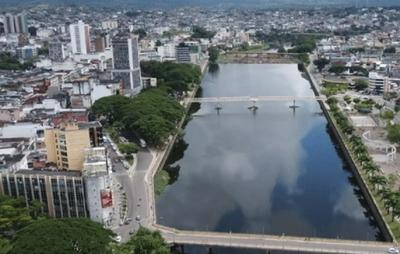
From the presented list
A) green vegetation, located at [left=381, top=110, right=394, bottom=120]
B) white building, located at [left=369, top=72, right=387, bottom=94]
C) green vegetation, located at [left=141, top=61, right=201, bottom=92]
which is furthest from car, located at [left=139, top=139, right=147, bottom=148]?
white building, located at [left=369, top=72, right=387, bottom=94]

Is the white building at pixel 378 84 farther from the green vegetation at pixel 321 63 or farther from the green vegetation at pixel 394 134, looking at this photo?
the green vegetation at pixel 394 134

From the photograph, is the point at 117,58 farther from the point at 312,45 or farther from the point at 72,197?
the point at 312,45

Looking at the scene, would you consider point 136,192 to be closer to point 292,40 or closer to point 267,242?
point 267,242

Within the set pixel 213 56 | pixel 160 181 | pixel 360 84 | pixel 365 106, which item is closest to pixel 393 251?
pixel 160 181

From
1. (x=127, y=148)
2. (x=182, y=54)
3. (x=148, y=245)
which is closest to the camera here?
(x=148, y=245)

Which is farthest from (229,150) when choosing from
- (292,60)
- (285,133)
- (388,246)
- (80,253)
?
(292,60)

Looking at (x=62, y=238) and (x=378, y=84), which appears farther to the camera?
(x=378, y=84)

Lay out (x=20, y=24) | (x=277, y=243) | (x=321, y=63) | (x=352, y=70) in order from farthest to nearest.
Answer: (x=20, y=24) < (x=321, y=63) < (x=352, y=70) < (x=277, y=243)
